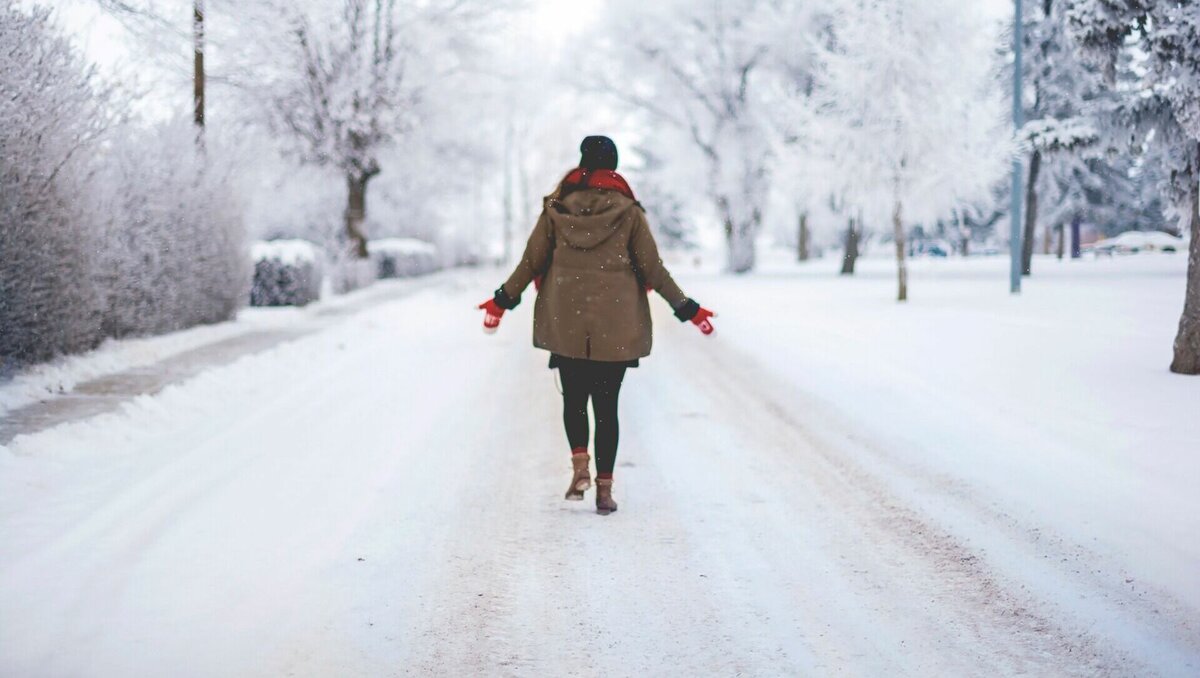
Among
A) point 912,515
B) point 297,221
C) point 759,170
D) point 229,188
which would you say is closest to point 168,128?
point 229,188

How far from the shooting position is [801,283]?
30.8m

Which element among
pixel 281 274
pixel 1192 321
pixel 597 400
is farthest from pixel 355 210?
pixel 597 400

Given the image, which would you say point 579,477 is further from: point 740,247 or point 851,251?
point 740,247

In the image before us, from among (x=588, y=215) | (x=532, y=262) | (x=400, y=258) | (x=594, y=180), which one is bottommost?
(x=532, y=262)

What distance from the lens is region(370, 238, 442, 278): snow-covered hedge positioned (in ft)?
113

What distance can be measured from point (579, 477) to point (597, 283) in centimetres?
112

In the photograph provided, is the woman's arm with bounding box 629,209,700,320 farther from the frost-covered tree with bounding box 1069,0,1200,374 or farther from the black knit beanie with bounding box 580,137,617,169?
the frost-covered tree with bounding box 1069,0,1200,374

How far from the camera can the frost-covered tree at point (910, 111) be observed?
67.6 ft

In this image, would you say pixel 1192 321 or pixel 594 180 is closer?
pixel 594 180

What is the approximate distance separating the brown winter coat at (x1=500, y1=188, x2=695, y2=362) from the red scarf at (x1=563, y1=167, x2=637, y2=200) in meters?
0.03

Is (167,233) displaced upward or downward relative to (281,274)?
upward

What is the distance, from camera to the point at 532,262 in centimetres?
540

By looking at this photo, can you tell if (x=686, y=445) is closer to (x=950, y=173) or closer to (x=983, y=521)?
(x=983, y=521)

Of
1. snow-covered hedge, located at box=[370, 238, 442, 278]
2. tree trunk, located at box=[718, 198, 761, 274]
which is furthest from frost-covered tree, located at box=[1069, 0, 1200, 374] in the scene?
tree trunk, located at box=[718, 198, 761, 274]
